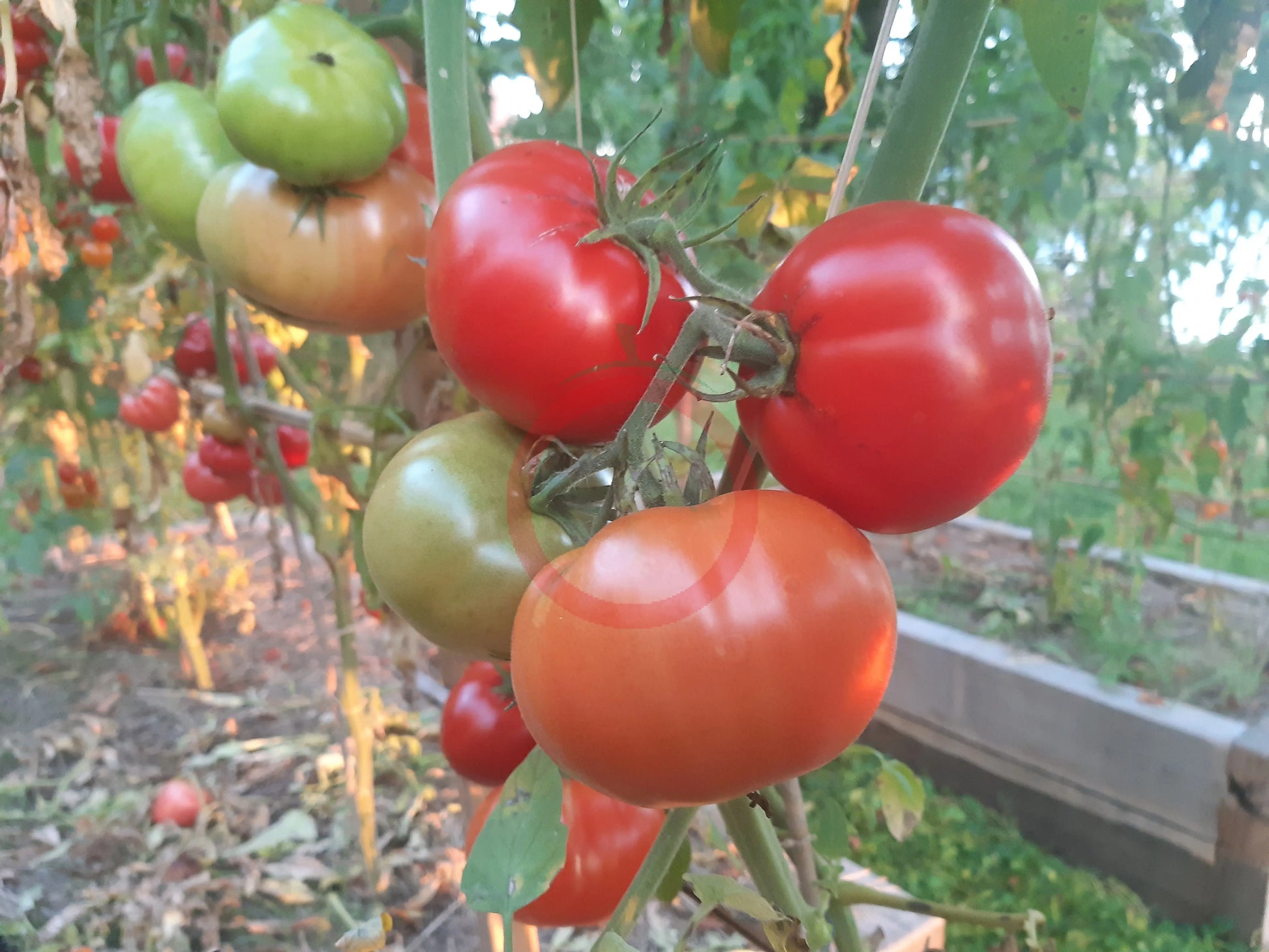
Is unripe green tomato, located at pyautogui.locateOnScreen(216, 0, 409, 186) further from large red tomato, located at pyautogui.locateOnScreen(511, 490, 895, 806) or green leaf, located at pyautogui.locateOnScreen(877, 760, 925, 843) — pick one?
green leaf, located at pyautogui.locateOnScreen(877, 760, 925, 843)

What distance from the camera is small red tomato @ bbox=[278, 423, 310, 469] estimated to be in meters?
1.37

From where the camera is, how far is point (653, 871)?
1.21 ft

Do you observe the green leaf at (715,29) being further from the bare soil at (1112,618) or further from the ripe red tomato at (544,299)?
the bare soil at (1112,618)

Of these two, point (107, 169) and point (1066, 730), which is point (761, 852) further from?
point (1066, 730)

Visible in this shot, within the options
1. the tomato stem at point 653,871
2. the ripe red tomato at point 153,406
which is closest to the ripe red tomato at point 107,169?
the ripe red tomato at point 153,406

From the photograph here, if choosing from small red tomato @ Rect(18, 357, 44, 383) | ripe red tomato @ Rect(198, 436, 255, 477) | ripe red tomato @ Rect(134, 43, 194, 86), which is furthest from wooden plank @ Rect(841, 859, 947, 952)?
small red tomato @ Rect(18, 357, 44, 383)

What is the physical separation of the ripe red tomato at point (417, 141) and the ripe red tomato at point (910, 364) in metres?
0.35

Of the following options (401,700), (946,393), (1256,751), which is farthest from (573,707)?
(401,700)

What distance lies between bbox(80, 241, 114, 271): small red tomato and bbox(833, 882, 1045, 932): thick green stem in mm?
1642

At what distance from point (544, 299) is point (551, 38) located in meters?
0.35

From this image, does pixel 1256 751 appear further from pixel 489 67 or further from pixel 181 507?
pixel 181 507

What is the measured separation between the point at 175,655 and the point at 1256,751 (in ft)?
8.31

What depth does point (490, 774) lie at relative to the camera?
56 centimetres

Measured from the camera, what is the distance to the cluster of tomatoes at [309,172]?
434 millimetres
